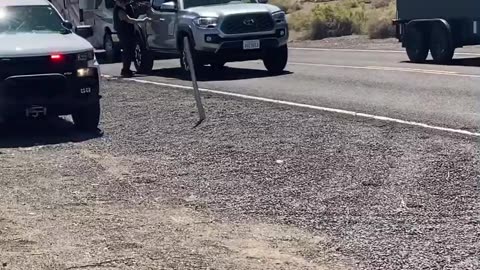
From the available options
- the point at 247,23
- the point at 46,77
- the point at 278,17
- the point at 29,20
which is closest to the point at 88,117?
the point at 46,77

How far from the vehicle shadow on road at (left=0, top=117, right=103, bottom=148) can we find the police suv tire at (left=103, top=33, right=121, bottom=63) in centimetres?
1318

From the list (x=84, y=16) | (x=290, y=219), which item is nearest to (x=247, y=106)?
(x=290, y=219)

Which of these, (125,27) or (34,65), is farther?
(125,27)

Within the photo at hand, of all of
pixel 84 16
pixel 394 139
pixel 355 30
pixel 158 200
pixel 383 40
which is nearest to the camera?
pixel 158 200

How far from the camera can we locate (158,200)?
8984 millimetres

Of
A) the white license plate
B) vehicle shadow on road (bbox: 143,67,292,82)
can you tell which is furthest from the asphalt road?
the white license plate

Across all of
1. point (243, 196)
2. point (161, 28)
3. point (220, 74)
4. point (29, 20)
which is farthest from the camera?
point (161, 28)

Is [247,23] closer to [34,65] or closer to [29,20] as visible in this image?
[29,20]

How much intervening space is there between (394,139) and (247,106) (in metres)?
3.98

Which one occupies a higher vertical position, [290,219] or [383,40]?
[290,219]

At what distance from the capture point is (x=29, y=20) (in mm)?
14047

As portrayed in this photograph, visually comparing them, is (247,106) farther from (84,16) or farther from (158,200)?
(84,16)

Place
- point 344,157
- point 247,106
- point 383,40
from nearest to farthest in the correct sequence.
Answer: point 344,157 → point 247,106 → point 383,40

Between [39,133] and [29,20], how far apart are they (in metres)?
1.54
